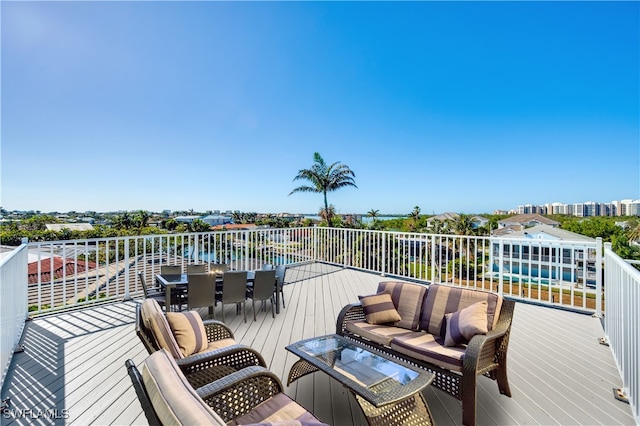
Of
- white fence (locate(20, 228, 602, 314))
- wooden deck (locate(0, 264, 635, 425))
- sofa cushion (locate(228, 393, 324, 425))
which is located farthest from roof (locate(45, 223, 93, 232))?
sofa cushion (locate(228, 393, 324, 425))

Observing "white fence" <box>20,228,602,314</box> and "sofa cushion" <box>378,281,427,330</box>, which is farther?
"white fence" <box>20,228,602,314</box>

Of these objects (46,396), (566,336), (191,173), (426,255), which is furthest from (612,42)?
(191,173)

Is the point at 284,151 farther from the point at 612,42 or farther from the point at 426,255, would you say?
the point at 612,42

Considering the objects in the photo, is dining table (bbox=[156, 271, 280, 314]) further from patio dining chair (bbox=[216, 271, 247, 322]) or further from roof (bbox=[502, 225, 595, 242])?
roof (bbox=[502, 225, 595, 242])

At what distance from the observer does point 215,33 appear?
7.92 metres

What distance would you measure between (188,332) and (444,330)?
7.55ft

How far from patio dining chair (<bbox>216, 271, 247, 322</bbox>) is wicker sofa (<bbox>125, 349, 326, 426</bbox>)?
2.46 m

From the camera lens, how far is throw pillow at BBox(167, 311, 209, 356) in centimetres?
216

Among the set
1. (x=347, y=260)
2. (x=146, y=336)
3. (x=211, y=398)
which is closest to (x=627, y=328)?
(x=211, y=398)

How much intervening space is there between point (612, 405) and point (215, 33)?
33.4 feet

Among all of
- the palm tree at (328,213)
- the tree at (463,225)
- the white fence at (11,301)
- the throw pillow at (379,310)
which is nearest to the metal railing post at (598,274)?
the throw pillow at (379,310)

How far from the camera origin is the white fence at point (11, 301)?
2424mm

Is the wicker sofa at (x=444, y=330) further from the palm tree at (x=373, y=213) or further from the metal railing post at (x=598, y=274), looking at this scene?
the palm tree at (x=373, y=213)

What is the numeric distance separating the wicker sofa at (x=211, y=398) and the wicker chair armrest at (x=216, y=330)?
42.5 inches
